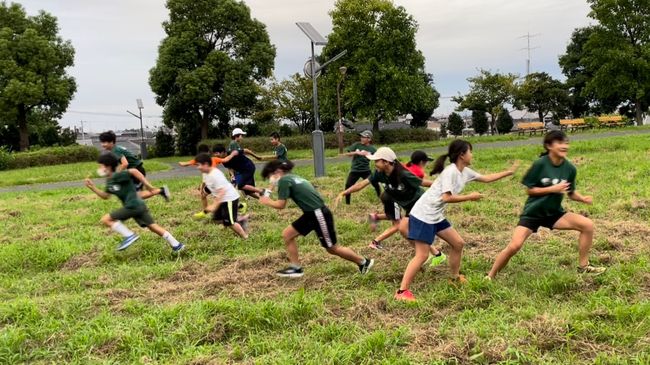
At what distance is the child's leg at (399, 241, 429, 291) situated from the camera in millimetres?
4730

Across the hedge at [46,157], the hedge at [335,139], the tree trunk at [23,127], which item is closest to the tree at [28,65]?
the tree trunk at [23,127]

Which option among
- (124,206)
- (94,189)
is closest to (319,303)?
(124,206)

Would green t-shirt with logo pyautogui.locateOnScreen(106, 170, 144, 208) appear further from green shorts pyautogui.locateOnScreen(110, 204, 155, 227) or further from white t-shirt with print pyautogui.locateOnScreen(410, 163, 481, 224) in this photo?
Result: white t-shirt with print pyautogui.locateOnScreen(410, 163, 481, 224)

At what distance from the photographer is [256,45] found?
34156 mm

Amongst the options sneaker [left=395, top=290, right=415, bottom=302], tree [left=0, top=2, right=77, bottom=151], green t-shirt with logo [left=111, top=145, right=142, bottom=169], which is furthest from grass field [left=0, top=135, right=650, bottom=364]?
tree [left=0, top=2, right=77, bottom=151]

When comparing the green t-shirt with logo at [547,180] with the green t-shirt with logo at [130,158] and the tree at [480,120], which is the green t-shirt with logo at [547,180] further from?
the tree at [480,120]

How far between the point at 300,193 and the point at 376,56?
24.5 m

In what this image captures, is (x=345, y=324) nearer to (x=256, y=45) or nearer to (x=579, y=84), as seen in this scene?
(x=256, y=45)

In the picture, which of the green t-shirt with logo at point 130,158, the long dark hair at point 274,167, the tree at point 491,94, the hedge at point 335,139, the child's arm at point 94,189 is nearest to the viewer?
the long dark hair at point 274,167

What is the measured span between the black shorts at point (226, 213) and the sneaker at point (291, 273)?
185 centimetres

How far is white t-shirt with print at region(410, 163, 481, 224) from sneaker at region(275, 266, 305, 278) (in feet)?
5.03

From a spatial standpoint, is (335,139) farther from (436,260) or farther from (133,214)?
(436,260)

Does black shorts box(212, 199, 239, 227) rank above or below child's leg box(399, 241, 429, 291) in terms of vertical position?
above

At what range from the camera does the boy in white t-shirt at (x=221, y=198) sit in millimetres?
7328
